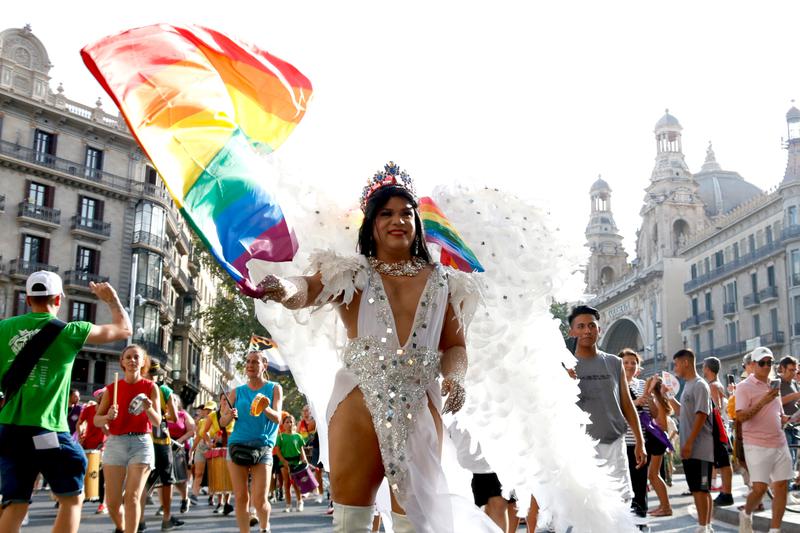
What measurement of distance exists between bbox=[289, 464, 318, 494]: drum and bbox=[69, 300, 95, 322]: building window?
31.6m

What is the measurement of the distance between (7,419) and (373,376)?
106 inches

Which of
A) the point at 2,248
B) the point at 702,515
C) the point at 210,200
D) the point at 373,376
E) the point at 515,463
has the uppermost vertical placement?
the point at 2,248

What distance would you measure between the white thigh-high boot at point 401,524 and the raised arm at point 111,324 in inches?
84.2

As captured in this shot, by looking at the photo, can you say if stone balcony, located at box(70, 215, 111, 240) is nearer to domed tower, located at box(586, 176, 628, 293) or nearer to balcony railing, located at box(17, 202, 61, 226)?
balcony railing, located at box(17, 202, 61, 226)

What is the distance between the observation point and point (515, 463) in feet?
17.9

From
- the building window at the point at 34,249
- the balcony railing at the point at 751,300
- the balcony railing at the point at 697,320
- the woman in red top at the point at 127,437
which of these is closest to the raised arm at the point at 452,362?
the woman in red top at the point at 127,437

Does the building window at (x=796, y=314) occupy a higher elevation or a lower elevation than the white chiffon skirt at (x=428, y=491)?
higher

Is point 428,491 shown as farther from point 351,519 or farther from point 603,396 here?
point 603,396

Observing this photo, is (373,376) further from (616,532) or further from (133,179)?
(133,179)

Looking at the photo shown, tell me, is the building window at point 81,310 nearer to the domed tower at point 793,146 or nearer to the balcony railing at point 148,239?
the balcony railing at point 148,239

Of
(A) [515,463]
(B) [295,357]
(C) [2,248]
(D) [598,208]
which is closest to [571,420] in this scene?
(A) [515,463]

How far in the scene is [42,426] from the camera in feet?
18.2

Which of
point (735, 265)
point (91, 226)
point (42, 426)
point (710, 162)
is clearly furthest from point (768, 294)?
point (42, 426)

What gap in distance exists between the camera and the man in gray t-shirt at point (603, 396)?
7.29 meters
